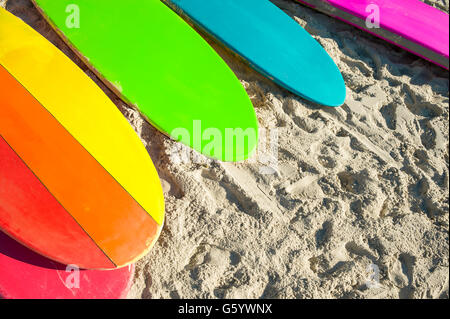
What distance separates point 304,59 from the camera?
2.12 meters

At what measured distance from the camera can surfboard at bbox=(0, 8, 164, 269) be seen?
1.48 meters

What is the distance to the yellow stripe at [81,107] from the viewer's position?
64.5 inches

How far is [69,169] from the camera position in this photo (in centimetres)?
158

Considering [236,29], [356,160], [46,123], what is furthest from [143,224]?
[236,29]


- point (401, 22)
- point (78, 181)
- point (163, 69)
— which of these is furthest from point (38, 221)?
point (401, 22)

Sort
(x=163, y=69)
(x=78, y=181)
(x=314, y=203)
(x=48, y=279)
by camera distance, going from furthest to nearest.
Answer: (x=163, y=69)
(x=314, y=203)
(x=78, y=181)
(x=48, y=279)

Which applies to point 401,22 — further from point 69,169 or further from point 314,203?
point 69,169

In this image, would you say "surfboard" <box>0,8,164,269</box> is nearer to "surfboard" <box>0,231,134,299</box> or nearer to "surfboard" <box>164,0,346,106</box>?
"surfboard" <box>0,231,134,299</box>

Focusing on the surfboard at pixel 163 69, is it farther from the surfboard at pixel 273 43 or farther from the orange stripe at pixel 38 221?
the orange stripe at pixel 38 221

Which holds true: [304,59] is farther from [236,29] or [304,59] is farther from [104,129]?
[104,129]

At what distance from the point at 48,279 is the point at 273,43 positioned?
4.58ft

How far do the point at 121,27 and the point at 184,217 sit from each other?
91cm

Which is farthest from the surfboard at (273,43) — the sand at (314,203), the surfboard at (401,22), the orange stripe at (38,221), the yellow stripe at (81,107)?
the orange stripe at (38,221)

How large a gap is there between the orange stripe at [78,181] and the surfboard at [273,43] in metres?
0.87
